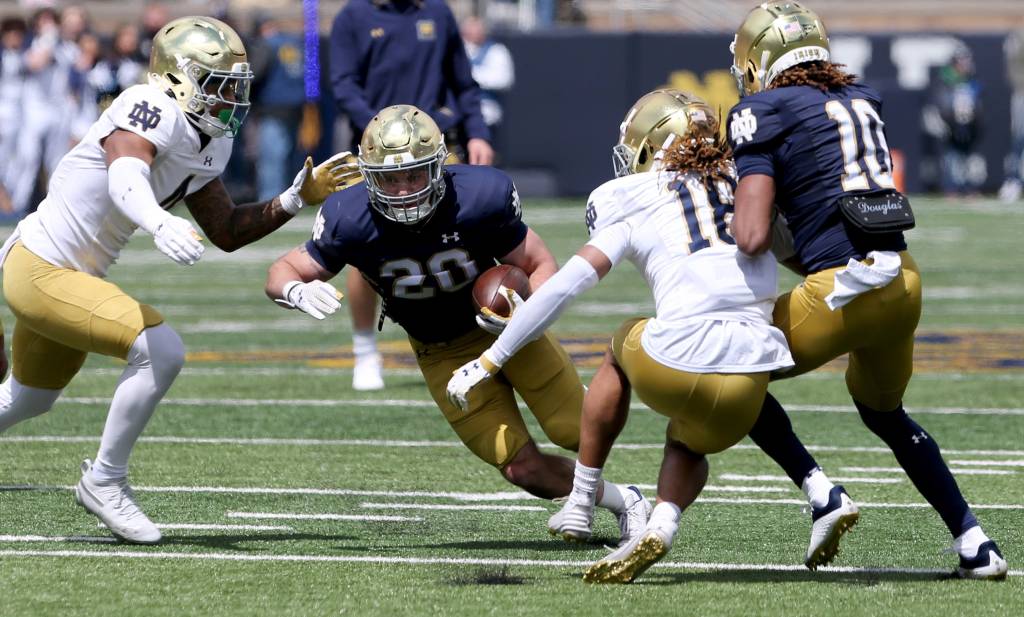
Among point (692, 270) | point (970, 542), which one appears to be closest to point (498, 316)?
point (692, 270)

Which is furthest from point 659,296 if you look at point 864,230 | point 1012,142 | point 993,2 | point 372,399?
point 993,2

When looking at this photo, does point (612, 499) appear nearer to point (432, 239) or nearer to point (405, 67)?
point (432, 239)

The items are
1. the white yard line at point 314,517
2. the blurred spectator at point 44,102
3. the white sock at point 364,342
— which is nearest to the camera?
the white yard line at point 314,517

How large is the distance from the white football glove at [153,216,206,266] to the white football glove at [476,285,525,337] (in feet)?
2.50

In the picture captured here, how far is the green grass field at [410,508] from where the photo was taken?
14.5 feet

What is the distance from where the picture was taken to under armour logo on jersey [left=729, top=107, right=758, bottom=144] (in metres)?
4.55

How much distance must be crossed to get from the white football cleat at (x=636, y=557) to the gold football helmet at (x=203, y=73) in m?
1.77

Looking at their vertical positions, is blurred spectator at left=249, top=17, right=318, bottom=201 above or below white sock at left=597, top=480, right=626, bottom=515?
below

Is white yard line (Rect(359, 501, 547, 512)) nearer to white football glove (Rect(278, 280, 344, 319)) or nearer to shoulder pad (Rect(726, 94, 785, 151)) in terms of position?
white football glove (Rect(278, 280, 344, 319))

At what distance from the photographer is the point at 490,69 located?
19.5 meters

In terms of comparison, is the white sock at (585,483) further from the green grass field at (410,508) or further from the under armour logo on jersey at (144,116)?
the under armour logo on jersey at (144,116)

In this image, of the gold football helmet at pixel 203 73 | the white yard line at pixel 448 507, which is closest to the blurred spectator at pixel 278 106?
the white yard line at pixel 448 507

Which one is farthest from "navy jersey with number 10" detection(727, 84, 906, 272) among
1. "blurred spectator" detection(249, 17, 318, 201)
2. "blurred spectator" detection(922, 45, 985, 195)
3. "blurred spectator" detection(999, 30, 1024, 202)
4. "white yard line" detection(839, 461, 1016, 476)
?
"blurred spectator" detection(999, 30, 1024, 202)

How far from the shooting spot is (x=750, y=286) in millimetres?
4523
